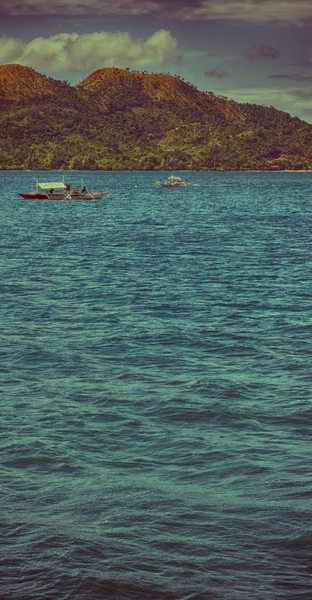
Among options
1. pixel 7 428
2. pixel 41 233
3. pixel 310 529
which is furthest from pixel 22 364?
pixel 41 233

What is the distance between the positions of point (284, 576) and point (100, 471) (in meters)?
4.61

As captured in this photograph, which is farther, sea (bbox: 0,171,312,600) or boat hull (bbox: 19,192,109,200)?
boat hull (bbox: 19,192,109,200)

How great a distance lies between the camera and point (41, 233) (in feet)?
245

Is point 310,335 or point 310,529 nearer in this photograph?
point 310,529

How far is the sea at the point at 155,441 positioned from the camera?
10.9m

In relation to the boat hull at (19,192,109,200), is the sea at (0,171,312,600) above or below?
above

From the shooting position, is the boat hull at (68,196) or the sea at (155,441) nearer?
the sea at (155,441)

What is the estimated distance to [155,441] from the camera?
53.3ft

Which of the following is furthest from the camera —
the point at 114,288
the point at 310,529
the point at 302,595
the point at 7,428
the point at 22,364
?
the point at 114,288

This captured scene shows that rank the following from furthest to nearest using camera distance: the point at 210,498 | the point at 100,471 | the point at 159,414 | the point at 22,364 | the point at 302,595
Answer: the point at 22,364, the point at 159,414, the point at 100,471, the point at 210,498, the point at 302,595

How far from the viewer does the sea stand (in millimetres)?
10898

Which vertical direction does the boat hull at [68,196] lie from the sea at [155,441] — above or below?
below

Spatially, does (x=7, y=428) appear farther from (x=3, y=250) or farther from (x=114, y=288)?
(x=3, y=250)

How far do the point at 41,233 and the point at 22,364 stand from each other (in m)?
53.4
